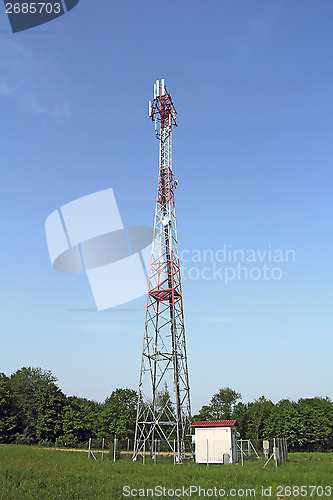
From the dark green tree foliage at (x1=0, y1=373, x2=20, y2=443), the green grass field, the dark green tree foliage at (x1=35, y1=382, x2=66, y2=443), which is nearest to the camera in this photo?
the green grass field

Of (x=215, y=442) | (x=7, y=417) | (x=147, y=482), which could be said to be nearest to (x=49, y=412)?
(x=7, y=417)

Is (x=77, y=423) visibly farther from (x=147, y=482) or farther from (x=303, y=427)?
(x=147, y=482)

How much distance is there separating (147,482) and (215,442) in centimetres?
1116

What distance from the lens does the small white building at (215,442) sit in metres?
27.5

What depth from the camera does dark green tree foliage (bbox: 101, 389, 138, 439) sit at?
185 ft

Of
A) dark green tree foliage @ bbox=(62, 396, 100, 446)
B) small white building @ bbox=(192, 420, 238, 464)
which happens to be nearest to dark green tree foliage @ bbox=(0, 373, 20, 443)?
dark green tree foliage @ bbox=(62, 396, 100, 446)

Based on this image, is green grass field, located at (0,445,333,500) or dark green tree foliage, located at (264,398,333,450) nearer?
green grass field, located at (0,445,333,500)

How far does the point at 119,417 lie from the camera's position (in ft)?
190

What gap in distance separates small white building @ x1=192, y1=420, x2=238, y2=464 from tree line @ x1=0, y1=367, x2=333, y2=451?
22.8 metres

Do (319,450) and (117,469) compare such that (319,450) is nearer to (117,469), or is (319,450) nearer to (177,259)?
(177,259)

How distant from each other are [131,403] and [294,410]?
2573cm

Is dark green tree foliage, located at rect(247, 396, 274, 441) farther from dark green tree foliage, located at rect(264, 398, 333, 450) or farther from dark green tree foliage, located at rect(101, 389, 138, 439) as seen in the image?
dark green tree foliage, located at rect(101, 389, 138, 439)

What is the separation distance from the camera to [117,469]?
69.8 ft

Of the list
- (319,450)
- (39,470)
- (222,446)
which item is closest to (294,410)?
(319,450)
